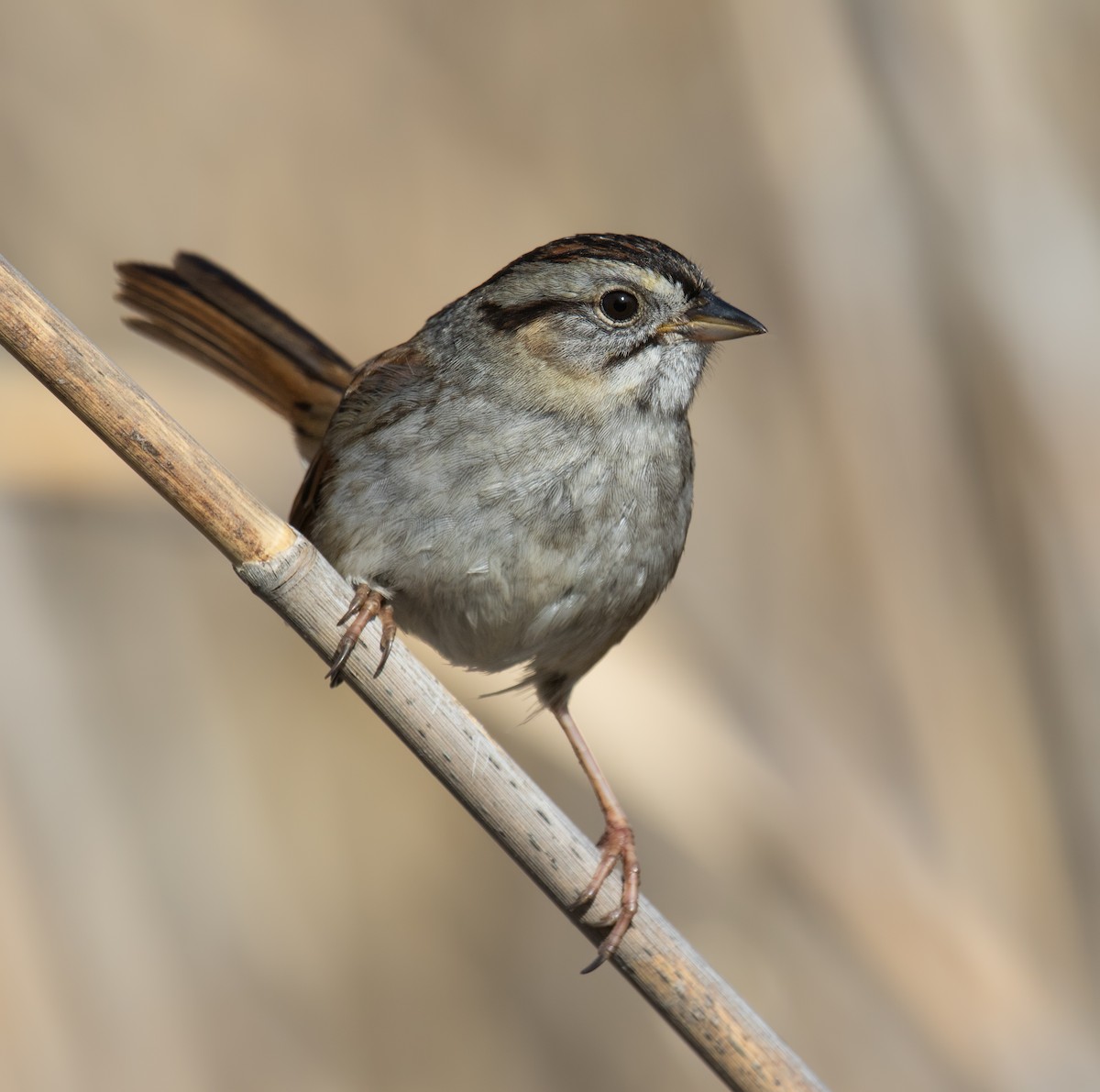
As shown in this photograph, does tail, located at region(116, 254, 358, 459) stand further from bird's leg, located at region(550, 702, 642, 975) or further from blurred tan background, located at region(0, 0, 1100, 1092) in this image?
bird's leg, located at region(550, 702, 642, 975)

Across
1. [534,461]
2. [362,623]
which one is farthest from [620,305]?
[362,623]

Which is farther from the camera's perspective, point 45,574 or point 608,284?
point 45,574

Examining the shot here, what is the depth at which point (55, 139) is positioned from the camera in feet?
9.57

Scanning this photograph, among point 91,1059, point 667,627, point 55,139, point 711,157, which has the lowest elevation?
point 91,1059

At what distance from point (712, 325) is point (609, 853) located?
84 cm

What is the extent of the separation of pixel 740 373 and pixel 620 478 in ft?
4.39

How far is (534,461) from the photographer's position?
202 centimetres

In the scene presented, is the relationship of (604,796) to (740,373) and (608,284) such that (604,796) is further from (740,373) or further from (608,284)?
(740,373)

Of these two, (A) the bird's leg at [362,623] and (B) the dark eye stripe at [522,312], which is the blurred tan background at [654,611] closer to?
(A) the bird's leg at [362,623]

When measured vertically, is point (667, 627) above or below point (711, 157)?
below

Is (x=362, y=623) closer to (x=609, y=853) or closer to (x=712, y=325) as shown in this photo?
(x=609, y=853)

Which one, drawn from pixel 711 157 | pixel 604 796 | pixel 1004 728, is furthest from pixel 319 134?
pixel 1004 728

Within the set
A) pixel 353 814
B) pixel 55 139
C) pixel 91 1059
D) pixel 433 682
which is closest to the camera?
pixel 433 682

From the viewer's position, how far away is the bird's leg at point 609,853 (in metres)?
1.76
